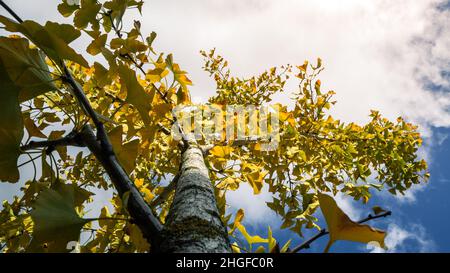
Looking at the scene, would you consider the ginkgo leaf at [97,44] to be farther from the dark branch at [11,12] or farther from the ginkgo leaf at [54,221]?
the ginkgo leaf at [54,221]

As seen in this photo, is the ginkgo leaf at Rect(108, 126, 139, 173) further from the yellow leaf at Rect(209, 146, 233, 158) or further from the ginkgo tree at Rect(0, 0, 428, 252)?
the yellow leaf at Rect(209, 146, 233, 158)

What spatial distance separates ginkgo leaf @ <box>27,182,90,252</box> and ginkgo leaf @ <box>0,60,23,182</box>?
241mm

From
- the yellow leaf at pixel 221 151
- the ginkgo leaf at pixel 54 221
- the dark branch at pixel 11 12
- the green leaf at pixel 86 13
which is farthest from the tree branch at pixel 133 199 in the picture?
the yellow leaf at pixel 221 151

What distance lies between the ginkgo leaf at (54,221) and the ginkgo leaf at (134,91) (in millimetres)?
420

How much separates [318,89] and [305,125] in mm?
338

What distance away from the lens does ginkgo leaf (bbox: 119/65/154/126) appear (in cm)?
105

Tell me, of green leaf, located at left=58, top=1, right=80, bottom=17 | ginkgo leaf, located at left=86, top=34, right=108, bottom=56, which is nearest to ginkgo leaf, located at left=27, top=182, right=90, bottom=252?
ginkgo leaf, located at left=86, top=34, right=108, bottom=56

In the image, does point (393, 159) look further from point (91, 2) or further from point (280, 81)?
point (91, 2)

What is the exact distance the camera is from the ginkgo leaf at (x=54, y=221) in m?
0.76

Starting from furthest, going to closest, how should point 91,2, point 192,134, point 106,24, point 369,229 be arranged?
point 192,134
point 106,24
point 91,2
point 369,229

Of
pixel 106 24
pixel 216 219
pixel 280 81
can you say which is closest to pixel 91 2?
pixel 106 24

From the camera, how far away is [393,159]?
2.83 metres

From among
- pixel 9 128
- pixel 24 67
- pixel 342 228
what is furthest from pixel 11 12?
pixel 342 228

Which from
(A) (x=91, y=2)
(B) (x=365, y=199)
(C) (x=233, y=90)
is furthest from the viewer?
(C) (x=233, y=90)
